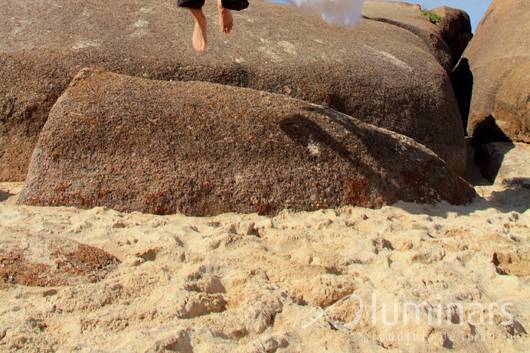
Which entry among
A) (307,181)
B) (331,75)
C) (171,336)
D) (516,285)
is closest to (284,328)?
(171,336)

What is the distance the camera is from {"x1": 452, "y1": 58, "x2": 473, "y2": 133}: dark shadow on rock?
9.53 metres

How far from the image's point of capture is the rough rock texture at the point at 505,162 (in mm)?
7509

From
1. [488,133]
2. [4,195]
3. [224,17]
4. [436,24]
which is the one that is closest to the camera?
[224,17]

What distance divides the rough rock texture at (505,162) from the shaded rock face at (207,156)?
2.23 meters

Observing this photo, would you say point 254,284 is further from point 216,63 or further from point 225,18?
point 216,63

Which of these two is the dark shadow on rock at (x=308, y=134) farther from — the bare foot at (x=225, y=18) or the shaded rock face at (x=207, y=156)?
the bare foot at (x=225, y=18)

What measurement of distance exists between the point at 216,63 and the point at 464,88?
14.3ft

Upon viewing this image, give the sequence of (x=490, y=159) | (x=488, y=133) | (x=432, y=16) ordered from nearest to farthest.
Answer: (x=490, y=159) → (x=488, y=133) → (x=432, y=16)

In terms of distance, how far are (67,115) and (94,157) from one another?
1.39 ft

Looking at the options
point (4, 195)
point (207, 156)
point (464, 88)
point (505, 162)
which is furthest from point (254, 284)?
point (464, 88)

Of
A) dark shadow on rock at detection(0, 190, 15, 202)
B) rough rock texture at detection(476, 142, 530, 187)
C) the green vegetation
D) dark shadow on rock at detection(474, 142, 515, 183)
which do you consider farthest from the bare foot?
the green vegetation

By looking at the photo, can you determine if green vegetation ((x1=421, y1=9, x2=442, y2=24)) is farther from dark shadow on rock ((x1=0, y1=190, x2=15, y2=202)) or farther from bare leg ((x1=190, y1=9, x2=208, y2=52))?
dark shadow on rock ((x1=0, y1=190, x2=15, y2=202))

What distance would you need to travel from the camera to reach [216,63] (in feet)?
21.7

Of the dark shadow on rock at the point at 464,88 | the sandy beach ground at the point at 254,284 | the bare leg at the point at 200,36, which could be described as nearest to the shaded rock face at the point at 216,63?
the bare leg at the point at 200,36
